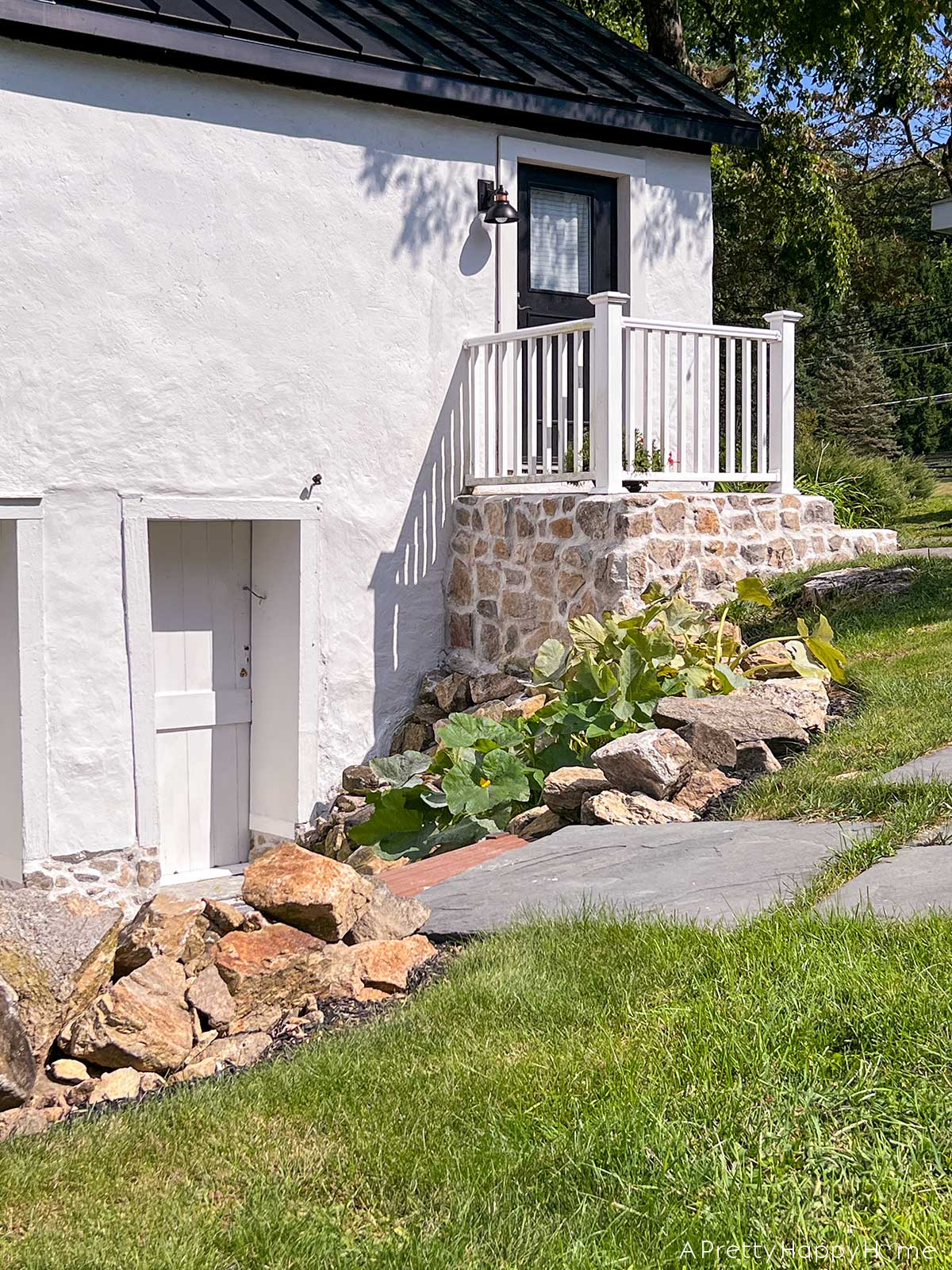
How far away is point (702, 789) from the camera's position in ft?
17.7

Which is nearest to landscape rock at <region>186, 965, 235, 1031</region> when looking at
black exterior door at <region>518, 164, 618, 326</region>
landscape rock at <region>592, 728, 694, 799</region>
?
landscape rock at <region>592, 728, 694, 799</region>

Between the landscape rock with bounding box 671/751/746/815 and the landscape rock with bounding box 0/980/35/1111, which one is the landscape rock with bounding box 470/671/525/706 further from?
the landscape rock with bounding box 0/980/35/1111

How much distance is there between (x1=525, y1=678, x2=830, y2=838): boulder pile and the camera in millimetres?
5305

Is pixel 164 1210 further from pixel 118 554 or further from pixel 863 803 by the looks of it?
pixel 118 554

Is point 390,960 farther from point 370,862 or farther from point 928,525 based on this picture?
point 928,525

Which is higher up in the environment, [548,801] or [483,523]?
[483,523]

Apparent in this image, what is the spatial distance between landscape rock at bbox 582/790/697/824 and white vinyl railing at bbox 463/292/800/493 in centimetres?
312

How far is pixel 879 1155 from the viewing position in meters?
2.42

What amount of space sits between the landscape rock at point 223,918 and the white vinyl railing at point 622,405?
4.38 meters

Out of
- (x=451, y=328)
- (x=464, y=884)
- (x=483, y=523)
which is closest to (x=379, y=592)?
(x=483, y=523)

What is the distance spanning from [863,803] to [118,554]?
15.4 feet

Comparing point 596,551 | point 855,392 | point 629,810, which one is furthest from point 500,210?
point 855,392

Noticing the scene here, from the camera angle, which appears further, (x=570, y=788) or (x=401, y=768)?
(x=401, y=768)

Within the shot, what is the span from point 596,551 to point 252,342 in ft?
8.24
